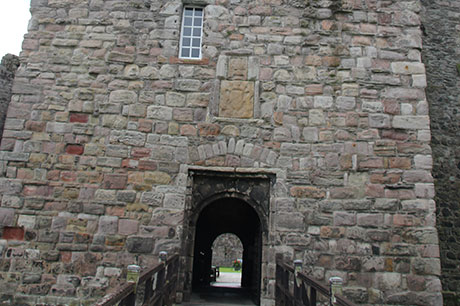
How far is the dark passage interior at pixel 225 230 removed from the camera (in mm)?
8461

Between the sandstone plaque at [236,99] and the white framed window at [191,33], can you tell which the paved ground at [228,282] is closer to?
the sandstone plaque at [236,99]

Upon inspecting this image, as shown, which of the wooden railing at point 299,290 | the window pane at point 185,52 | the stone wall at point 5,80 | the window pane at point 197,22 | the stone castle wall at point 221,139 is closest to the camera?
the wooden railing at point 299,290

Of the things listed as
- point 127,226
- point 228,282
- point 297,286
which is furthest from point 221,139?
point 228,282

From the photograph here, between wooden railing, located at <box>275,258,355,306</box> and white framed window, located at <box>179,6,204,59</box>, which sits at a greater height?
white framed window, located at <box>179,6,204,59</box>

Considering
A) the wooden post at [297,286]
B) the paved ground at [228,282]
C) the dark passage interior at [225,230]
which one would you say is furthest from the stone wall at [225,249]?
the wooden post at [297,286]

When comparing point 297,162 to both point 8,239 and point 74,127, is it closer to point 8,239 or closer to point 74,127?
point 74,127

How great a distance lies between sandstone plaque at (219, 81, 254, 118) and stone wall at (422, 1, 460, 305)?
5272 mm

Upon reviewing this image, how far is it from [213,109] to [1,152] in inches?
133

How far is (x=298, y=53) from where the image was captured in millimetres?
6633

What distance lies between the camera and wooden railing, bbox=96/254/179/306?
3024 mm

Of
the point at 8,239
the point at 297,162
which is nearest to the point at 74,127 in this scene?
the point at 8,239

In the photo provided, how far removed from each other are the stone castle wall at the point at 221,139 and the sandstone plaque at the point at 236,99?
0.08ft

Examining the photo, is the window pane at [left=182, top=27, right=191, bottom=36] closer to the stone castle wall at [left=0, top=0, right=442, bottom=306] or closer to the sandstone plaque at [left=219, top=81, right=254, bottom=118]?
the stone castle wall at [left=0, top=0, right=442, bottom=306]

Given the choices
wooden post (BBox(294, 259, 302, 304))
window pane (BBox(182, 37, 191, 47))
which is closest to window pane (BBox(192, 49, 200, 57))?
window pane (BBox(182, 37, 191, 47))
